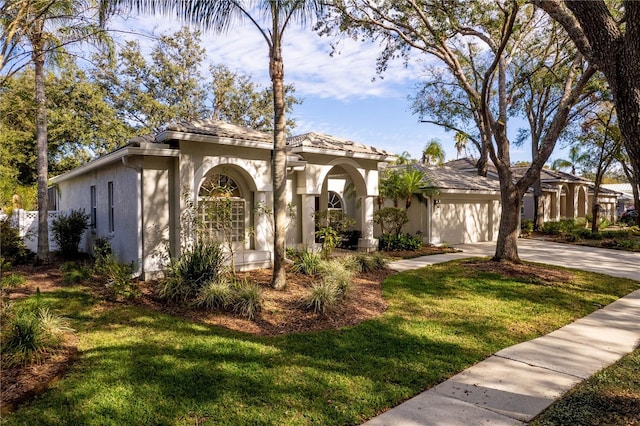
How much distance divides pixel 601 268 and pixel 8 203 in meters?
30.1

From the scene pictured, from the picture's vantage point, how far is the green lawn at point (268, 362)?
4.18 meters

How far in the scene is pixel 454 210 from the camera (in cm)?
2077

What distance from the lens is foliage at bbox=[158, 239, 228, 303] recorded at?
8.21 m

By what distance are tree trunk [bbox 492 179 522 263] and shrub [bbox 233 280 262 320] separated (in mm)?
8868

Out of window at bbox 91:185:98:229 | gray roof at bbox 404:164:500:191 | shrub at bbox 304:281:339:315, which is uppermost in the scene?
gray roof at bbox 404:164:500:191

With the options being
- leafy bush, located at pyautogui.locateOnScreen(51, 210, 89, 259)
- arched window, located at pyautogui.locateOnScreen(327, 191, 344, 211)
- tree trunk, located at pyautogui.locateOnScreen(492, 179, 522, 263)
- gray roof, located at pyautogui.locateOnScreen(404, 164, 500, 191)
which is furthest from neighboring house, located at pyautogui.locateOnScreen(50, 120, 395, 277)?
gray roof, located at pyautogui.locateOnScreen(404, 164, 500, 191)

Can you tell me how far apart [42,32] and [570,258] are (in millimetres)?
18949

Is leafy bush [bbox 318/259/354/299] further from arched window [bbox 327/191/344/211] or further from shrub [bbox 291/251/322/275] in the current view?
arched window [bbox 327/191/344/211]

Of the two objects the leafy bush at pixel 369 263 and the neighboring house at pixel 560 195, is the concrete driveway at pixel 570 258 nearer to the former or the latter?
the leafy bush at pixel 369 263

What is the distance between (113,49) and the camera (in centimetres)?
1038

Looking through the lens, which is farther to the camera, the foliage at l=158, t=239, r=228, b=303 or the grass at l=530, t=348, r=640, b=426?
the foliage at l=158, t=239, r=228, b=303

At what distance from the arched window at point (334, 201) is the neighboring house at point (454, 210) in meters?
3.57

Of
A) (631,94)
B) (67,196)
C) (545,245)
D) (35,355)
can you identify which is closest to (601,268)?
(545,245)

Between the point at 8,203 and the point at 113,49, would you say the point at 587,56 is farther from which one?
the point at 8,203
